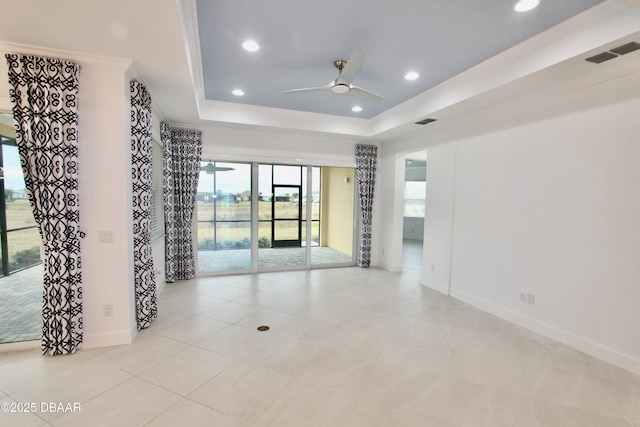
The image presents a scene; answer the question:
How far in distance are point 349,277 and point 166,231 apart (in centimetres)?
337

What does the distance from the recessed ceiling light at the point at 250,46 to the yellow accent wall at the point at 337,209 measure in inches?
151

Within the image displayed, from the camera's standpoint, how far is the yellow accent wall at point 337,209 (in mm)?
6730

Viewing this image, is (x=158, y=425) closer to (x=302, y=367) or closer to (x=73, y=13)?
(x=302, y=367)

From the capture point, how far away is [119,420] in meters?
1.93

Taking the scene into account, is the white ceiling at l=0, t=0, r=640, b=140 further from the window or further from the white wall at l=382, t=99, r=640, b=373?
the window

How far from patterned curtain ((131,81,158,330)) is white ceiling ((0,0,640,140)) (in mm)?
339

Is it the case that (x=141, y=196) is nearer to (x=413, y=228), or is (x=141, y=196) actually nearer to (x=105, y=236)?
(x=105, y=236)

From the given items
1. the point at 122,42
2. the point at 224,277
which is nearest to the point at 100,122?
the point at 122,42

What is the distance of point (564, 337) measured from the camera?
Result: 308 cm

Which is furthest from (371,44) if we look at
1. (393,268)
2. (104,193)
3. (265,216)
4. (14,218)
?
(393,268)

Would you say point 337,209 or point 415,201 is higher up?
point 415,201

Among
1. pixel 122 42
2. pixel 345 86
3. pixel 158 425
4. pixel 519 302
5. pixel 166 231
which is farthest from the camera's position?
pixel 166 231

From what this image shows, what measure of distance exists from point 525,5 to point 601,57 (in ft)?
3.02

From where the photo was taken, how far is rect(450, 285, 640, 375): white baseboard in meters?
2.65
